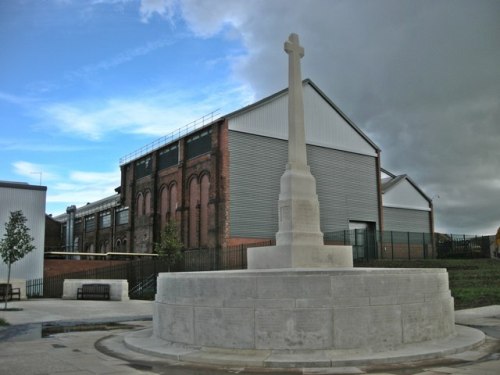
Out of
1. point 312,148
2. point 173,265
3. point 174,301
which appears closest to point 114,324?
point 174,301

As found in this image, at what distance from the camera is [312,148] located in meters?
44.3

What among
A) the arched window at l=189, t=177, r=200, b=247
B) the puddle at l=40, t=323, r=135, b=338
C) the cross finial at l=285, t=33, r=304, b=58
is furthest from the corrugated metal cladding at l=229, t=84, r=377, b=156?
the puddle at l=40, t=323, r=135, b=338

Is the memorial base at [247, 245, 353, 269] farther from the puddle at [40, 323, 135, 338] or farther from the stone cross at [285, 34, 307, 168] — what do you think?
the puddle at [40, 323, 135, 338]

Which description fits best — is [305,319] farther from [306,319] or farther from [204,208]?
[204,208]

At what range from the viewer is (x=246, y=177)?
135ft

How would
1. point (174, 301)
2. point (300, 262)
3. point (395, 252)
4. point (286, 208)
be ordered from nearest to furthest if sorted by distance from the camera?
point (174, 301) → point (300, 262) → point (286, 208) → point (395, 252)

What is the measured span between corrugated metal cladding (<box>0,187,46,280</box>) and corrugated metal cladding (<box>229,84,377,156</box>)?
16.2 m

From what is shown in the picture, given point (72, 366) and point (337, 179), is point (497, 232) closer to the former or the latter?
point (337, 179)

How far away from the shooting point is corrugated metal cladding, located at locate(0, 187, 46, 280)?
31.0 meters

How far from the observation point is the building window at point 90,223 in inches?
2582

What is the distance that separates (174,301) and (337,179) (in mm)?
37162

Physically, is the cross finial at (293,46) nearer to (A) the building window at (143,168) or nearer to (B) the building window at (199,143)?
(B) the building window at (199,143)

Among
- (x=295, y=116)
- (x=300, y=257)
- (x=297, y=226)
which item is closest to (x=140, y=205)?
(x=295, y=116)

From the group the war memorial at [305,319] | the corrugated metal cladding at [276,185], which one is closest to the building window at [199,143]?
the corrugated metal cladding at [276,185]
